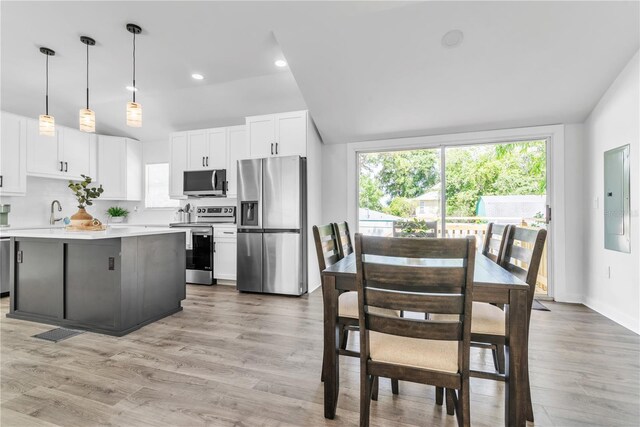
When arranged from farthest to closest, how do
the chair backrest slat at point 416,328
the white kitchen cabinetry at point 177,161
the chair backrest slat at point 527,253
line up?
the white kitchen cabinetry at point 177,161, the chair backrest slat at point 527,253, the chair backrest slat at point 416,328

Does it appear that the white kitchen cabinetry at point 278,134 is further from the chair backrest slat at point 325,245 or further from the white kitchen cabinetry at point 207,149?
the chair backrest slat at point 325,245

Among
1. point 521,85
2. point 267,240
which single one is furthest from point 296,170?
point 521,85

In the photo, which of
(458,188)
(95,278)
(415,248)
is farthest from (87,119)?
(458,188)

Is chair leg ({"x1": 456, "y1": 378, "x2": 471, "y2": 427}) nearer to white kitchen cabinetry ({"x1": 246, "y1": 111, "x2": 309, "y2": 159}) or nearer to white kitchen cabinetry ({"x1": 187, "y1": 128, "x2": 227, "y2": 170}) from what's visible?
white kitchen cabinetry ({"x1": 246, "y1": 111, "x2": 309, "y2": 159})

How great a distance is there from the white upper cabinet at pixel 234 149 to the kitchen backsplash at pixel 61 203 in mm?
472

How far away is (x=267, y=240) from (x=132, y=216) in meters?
3.33

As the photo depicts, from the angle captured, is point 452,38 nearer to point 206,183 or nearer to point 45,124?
point 206,183

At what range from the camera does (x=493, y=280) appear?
1.32 m

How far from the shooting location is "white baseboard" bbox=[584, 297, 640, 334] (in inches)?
103

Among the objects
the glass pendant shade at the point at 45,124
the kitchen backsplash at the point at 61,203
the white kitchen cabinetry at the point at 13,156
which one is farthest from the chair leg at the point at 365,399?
the white kitchen cabinetry at the point at 13,156

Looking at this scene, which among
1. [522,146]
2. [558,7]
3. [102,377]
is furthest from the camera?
[522,146]

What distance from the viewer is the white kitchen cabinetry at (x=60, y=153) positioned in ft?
13.7

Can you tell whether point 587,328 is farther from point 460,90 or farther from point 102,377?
point 102,377

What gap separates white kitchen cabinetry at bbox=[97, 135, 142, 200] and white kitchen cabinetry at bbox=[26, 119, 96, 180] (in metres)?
0.15
